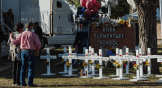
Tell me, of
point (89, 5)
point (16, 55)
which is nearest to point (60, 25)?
point (89, 5)

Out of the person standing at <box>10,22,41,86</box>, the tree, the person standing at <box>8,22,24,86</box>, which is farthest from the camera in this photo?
the tree

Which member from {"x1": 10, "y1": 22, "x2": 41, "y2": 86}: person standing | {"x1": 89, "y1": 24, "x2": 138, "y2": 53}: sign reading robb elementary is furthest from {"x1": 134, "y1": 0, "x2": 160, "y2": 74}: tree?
{"x1": 10, "y1": 22, "x2": 41, "y2": 86}: person standing

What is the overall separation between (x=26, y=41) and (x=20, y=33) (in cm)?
48

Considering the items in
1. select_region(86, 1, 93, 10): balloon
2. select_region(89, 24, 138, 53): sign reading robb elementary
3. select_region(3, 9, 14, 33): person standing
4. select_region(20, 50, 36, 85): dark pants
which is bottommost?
select_region(20, 50, 36, 85): dark pants

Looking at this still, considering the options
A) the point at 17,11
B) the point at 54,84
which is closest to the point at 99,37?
the point at 17,11

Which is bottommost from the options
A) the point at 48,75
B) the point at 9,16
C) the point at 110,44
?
the point at 48,75

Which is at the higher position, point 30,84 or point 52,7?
point 52,7

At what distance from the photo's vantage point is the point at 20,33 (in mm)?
8453

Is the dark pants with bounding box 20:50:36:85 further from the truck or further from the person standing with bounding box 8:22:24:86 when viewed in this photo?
the truck

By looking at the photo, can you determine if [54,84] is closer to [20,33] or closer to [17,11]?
[20,33]

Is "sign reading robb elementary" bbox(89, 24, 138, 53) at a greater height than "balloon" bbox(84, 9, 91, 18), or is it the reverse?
"balloon" bbox(84, 9, 91, 18)

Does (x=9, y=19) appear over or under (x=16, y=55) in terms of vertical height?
over

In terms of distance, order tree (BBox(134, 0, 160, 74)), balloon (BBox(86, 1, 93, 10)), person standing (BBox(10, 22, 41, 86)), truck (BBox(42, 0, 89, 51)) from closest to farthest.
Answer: person standing (BBox(10, 22, 41, 86)), tree (BBox(134, 0, 160, 74)), balloon (BBox(86, 1, 93, 10)), truck (BBox(42, 0, 89, 51))

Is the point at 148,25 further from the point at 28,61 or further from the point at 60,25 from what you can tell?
the point at 60,25
